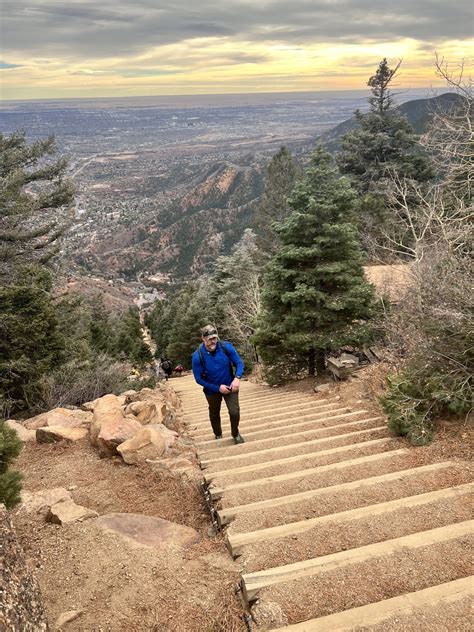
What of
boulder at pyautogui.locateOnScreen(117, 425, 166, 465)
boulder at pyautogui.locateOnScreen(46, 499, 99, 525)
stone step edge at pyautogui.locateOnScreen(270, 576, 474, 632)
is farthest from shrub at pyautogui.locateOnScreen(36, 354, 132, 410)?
stone step edge at pyautogui.locateOnScreen(270, 576, 474, 632)

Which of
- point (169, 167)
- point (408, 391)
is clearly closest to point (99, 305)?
point (408, 391)

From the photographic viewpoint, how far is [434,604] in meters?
2.44

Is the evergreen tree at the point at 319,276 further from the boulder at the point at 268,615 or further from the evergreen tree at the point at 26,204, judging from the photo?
the evergreen tree at the point at 26,204

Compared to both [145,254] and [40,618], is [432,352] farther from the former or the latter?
[145,254]

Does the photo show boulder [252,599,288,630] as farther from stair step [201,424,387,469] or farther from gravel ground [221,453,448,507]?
stair step [201,424,387,469]

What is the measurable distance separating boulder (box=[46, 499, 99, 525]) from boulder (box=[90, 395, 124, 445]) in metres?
2.09

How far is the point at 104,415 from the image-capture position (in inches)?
254

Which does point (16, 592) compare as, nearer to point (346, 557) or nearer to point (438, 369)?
point (346, 557)

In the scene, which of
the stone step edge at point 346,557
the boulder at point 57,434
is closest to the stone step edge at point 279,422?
the boulder at point 57,434

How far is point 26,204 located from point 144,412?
10.8 m

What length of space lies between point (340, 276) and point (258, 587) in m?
7.28

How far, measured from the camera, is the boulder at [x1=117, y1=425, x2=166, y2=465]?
5.42m

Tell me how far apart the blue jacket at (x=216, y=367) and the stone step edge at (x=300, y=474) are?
1490mm

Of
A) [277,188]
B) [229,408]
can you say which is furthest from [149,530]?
[277,188]
